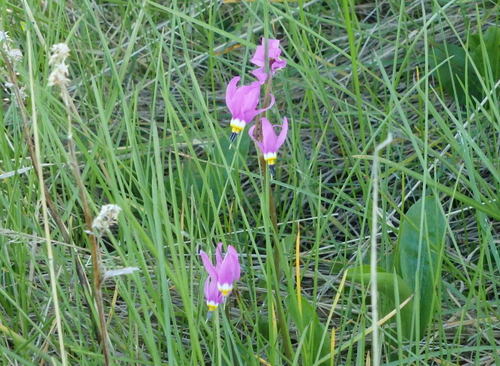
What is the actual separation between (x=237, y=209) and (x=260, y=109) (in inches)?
17.7

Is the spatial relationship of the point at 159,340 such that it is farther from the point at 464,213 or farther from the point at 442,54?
the point at 442,54

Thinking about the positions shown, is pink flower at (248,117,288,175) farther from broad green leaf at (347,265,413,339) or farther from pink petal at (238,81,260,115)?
broad green leaf at (347,265,413,339)

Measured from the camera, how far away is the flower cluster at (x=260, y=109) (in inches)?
40.6

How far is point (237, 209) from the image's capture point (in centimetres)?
146

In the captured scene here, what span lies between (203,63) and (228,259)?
3.81 feet

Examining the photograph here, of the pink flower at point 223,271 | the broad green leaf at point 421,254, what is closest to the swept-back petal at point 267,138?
the pink flower at point 223,271

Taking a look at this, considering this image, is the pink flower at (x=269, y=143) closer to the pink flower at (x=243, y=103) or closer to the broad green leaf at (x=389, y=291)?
the pink flower at (x=243, y=103)

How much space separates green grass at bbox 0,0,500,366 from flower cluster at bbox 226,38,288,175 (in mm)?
36

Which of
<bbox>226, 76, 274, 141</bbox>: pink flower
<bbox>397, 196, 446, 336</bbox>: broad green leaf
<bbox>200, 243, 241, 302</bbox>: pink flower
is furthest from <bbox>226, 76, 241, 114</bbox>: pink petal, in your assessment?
<bbox>397, 196, 446, 336</bbox>: broad green leaf

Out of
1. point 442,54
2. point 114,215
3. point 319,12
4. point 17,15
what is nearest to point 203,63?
point 319,12

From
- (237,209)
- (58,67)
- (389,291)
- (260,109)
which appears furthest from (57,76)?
(237,209)

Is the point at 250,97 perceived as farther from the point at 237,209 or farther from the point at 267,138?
the point at 237,209

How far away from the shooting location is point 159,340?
3.61 ft

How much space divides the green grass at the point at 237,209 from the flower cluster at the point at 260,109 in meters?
0.04
